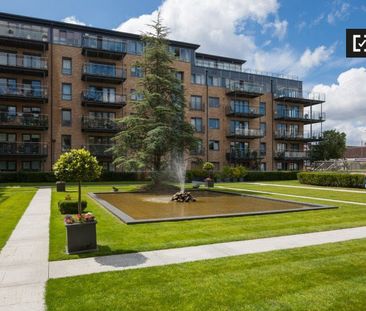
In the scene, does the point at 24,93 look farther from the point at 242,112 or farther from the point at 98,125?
the point at 242,112

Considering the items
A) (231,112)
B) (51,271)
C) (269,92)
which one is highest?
(269,92)

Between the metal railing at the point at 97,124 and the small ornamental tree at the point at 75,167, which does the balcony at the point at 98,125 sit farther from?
the small ornamental tree at the point at 75,167

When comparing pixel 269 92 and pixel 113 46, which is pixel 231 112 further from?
pixel 113 46

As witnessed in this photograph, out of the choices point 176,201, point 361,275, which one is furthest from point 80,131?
point 361,275

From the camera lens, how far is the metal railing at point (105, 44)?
33.9m

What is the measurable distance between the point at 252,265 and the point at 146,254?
217 cm

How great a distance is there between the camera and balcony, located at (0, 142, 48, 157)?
29562 mm

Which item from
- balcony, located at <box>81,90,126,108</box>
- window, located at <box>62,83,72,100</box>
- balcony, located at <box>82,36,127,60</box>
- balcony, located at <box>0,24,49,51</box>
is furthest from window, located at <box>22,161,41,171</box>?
balcony, located at <box>82,36,127,60</box>

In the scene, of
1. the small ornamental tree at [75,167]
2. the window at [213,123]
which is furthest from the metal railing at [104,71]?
the small ornamental tree at [75,167]

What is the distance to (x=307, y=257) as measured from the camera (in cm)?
670

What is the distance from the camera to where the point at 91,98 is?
33.2 metres

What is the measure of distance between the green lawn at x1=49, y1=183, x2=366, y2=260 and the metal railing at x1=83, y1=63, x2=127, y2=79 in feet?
78.1

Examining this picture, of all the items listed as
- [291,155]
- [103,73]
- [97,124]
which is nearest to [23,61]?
[103,73]

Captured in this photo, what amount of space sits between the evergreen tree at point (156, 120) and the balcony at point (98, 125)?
9.14 metres
